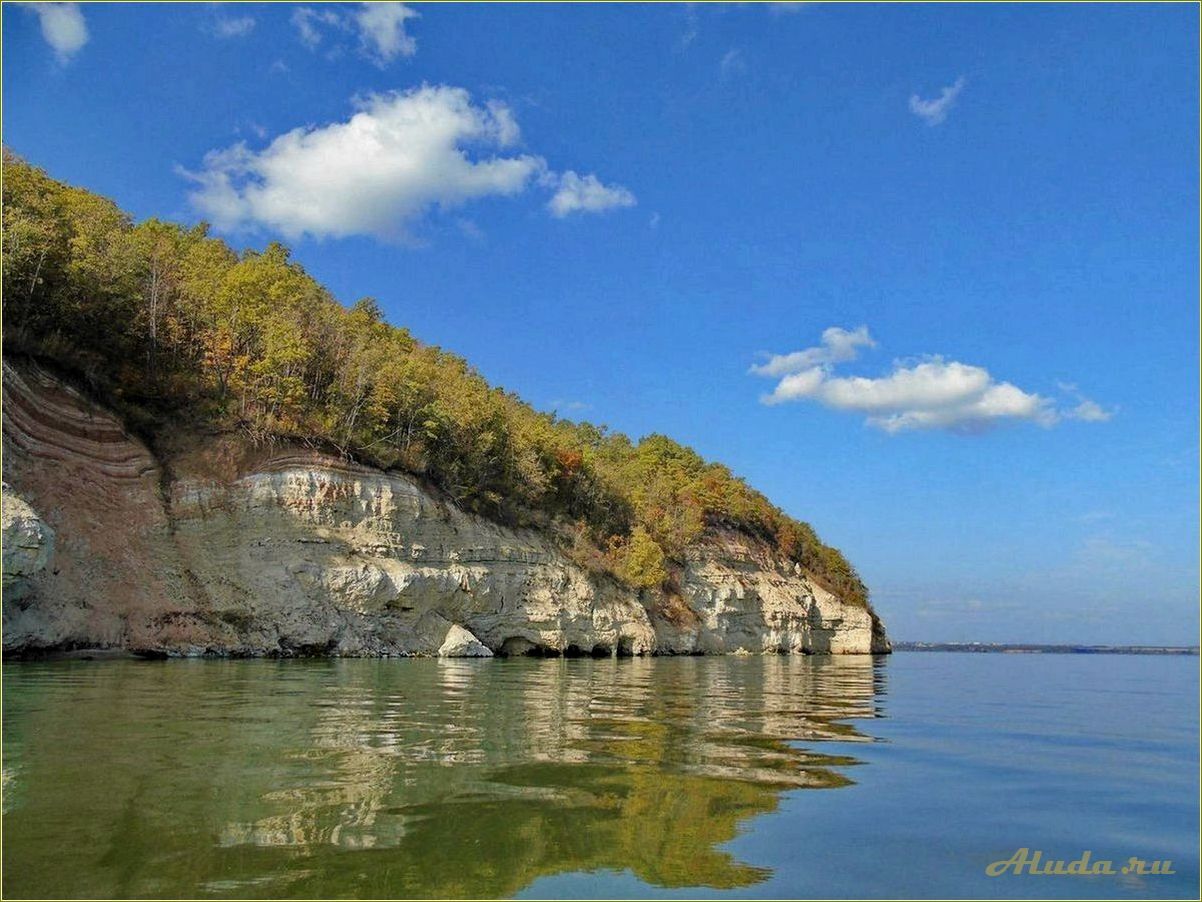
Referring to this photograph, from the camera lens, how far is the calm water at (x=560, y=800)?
4.34m

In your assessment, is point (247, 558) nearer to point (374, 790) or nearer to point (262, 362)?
point (262, 362)

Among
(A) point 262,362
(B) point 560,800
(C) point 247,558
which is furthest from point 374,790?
(A) point 262,362

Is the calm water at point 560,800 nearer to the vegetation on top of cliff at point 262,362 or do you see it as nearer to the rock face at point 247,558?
the rock face at point 247,558

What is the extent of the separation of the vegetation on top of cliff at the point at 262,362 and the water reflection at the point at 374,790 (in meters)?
18.1

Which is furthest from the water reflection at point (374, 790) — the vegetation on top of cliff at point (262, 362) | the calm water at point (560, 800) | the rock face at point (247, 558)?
the vegetation on top of cliff at point (262, 362)

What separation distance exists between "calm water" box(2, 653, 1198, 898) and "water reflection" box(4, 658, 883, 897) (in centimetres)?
2

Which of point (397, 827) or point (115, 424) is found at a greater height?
point (115, 424)

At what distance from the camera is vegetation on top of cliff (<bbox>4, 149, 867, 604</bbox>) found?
26.2 m

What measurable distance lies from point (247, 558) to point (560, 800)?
25.1m

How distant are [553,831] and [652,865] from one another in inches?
31.0

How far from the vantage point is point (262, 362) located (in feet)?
101

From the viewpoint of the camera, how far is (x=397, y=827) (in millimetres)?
5086

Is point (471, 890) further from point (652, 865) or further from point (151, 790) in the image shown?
point (151, 790)

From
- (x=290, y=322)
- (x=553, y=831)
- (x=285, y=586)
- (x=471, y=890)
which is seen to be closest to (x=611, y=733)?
(x=553, y=831)
